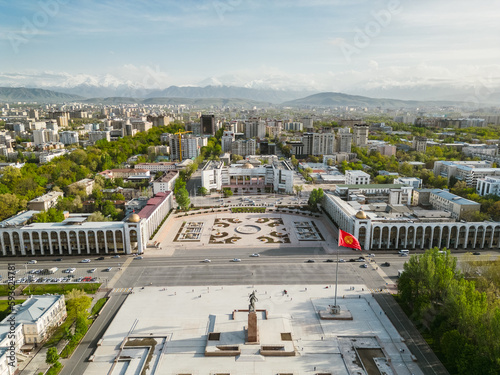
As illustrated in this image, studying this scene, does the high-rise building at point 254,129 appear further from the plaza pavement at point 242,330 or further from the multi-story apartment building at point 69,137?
the plaza pavement at point 242,330

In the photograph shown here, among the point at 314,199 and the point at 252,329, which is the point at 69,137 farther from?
the point at 252,329

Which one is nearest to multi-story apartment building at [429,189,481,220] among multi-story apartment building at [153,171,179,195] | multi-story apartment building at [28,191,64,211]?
multi-story apartment building at [153,171,179,195]

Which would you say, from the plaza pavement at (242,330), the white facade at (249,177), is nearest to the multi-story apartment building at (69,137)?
the white facade at (249,177)

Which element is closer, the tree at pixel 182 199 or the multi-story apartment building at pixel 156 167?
the tree at pixel 182 199

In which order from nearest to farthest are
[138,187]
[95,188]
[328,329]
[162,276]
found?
[328,329] → [162,276] → [95,188] → [138,187]

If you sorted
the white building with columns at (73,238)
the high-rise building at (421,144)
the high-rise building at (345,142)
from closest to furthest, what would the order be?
the white building with columns at (73,238)
the high-rise building at (421,144)
the high-rise building at (345,142)

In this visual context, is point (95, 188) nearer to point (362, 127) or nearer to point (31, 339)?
point (31, 339)

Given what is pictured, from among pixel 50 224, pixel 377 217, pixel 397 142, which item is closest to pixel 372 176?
pixel 377 217
